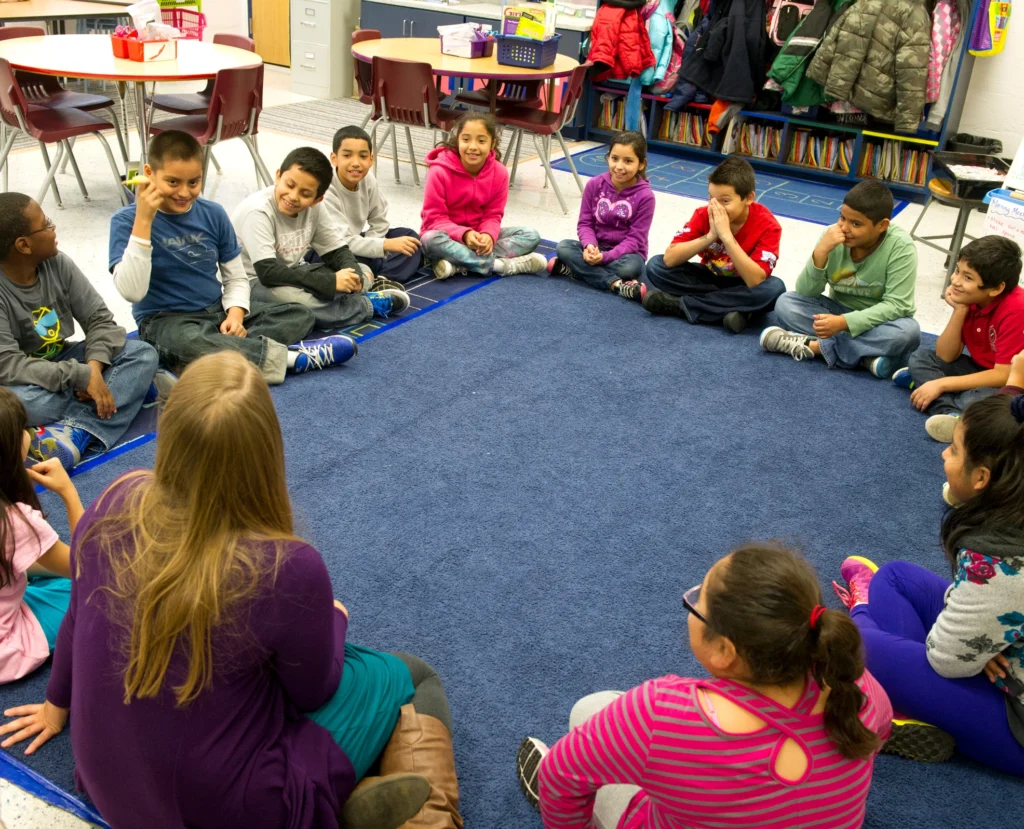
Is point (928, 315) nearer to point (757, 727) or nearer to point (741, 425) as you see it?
point (741, 425)

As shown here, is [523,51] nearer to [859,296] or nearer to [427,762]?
[859,296]

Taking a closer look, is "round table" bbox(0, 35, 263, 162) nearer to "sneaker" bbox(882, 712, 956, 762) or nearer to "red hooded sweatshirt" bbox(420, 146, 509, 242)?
"red hooded sweatshirt" bbox(420, 146, 509, 242)

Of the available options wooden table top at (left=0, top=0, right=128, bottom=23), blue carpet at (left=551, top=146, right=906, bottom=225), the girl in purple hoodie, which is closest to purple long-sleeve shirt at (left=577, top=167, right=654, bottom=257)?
the girl in purple hoodie

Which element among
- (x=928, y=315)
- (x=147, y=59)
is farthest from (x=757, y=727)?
(x=147, y=59)

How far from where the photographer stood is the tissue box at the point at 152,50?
4.44m

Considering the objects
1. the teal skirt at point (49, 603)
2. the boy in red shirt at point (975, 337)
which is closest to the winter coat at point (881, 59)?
the boy in red shirt at point (975, 337)

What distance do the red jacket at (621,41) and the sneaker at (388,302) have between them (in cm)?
345

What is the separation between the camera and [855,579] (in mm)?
2283

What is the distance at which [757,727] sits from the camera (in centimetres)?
116

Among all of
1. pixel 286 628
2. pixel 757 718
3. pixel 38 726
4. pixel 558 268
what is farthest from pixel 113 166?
pixel 757 718

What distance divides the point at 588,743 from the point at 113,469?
70.6 inches

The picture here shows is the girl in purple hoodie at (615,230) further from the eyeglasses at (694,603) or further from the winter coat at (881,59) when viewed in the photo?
the eyeglasses at (694,603)

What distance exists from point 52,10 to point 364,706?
18.6ft

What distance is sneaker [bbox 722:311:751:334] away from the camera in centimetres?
384
